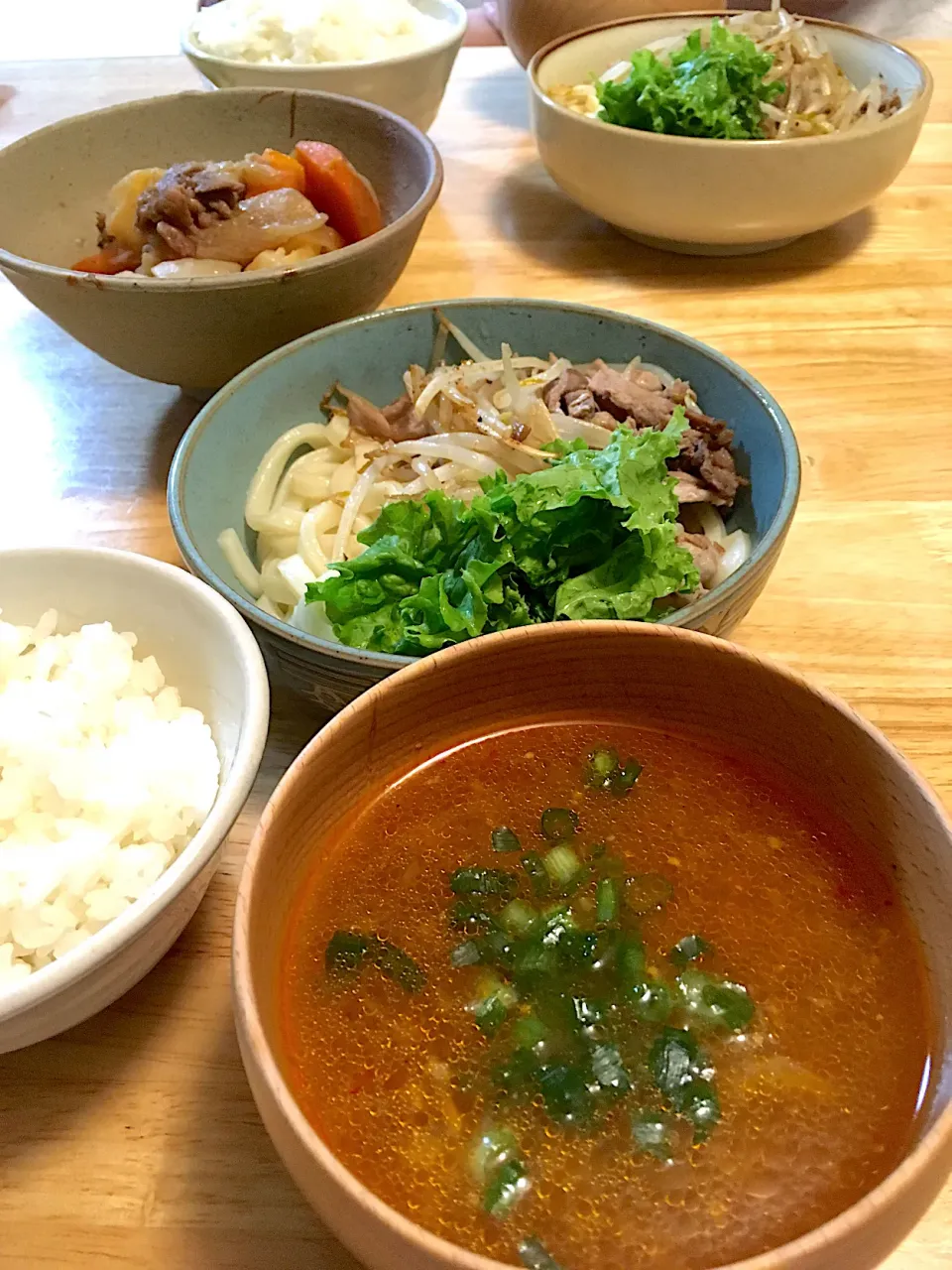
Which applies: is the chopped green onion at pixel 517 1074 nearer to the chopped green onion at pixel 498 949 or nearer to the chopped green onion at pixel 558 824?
the chopped green onion at pixel 498 949

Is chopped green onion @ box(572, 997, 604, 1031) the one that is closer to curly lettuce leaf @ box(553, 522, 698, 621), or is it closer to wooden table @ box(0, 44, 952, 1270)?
wooden table @ box(0, 44, 952, 1270)

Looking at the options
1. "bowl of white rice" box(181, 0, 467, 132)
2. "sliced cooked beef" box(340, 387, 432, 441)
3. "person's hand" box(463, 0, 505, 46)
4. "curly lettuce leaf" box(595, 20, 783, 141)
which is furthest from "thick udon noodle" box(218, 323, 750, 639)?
"person's hand" box(463, 0, 505, 46)

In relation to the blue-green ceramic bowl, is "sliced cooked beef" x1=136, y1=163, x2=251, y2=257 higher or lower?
higher

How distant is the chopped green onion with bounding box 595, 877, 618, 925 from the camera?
0.81 m

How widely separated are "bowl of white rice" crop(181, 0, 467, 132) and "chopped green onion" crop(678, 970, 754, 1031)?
1.94 meters

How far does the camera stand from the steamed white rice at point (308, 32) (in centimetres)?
217

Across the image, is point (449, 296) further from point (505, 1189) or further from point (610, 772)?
point (505, 1189)

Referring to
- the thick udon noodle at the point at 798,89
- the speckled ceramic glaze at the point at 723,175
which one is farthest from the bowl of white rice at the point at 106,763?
the thick udon noodle at the point at 798,89

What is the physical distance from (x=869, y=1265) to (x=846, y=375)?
1.48 meters

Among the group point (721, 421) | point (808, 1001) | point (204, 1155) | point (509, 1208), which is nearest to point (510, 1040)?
point (509, 1208)

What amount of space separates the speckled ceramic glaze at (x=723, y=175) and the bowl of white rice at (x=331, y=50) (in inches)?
10.1

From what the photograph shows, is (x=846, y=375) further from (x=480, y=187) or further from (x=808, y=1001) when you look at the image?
(x=808, y=1001)

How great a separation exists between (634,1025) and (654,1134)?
Answer: 77 mm

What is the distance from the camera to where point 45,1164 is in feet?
2.83
